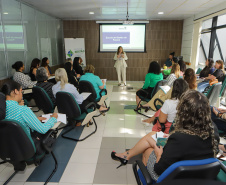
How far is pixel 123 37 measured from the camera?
8.45 m

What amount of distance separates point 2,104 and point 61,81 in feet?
4.97

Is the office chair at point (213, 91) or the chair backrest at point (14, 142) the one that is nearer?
the chair backrest at point (14, 142)

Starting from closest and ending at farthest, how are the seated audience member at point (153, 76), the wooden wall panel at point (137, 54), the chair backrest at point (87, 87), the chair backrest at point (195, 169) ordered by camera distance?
the chair backrest at point (195, 169), the chair backrest at point (87, 87), the seated audience member at point (153, 76), the wooden wall panel at point (137, 54)

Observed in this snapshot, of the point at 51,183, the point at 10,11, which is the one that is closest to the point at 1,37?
the point at 10,11

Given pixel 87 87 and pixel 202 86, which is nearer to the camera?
pixel 87 87

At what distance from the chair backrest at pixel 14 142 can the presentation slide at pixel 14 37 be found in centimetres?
332

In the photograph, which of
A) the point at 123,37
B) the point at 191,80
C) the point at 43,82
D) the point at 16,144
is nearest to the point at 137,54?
the point at 123,37

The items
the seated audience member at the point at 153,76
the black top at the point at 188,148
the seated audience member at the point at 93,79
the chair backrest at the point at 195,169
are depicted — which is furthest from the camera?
the seated audience member at the point at 153,76

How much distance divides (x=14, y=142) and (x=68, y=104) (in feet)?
3.89

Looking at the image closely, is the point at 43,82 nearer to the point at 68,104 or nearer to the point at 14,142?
the point at 68,104

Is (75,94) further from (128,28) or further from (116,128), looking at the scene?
(128,28)

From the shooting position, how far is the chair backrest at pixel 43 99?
117 inches

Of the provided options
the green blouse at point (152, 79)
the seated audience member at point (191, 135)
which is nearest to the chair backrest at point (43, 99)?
the green blouse at point (152, 79)

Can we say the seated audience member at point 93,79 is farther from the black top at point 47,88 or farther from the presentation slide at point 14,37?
the presentation slide at point 14,37
